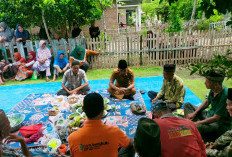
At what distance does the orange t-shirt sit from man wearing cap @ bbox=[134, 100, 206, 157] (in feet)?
1.10

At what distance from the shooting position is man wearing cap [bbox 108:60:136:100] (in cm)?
492

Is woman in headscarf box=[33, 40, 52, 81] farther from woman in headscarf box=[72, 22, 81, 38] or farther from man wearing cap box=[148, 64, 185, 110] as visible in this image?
man wearing cap box=[148, 64, 185, 110]

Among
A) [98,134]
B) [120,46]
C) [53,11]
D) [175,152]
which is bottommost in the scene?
[175,152]

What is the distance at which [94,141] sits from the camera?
1895 mm

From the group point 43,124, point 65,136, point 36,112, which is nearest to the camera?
point 65,136

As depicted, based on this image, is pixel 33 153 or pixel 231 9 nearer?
pixel 231 9

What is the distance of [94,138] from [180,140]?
927 mm

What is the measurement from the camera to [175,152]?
5.95 feet

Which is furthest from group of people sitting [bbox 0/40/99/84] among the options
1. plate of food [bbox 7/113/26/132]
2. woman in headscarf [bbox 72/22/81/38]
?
plate of food [bbox 7/113/26/132]

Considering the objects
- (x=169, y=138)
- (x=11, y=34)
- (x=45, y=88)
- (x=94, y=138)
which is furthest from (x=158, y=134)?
(x=11, y=34)

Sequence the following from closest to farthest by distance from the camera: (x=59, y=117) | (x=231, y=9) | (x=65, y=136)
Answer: (x=231, y=9) < (x=65, y=136) < (x=59, y=117)

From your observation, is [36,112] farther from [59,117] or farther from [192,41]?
[192,41]

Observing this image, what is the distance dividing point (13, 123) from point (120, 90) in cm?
268

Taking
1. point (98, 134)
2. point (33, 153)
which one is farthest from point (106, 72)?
point (98, 134)
